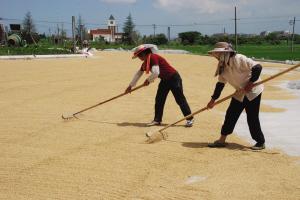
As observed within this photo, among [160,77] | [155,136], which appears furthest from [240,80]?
[160,77]

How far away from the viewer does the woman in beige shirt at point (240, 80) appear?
16.2 ft

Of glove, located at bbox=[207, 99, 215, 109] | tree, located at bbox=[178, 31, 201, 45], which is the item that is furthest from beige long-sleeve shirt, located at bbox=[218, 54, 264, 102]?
tree, located at bbox=[178, 31, 201, 45]

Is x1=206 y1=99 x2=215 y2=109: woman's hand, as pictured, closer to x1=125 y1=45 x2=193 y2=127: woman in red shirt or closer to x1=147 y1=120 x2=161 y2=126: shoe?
x1=125 y1=45 x2=193 y2=127: woman in red shirt

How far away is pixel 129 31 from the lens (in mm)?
75375

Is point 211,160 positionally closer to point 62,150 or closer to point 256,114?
point 256,114

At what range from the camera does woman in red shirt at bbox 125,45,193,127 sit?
6.30 meters

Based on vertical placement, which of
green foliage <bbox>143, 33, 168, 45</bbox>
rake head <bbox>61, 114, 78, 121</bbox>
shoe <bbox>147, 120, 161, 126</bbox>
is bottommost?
shoe <bbox>147, 120, 161, 126</bbox>

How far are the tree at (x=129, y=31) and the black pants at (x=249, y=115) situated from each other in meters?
63.2

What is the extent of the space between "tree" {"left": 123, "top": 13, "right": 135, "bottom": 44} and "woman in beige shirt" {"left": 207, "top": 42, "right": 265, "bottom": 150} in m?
63.2

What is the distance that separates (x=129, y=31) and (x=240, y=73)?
71.5m

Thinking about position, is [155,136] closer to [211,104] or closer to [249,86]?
[211,104]

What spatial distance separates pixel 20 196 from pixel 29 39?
4236cm

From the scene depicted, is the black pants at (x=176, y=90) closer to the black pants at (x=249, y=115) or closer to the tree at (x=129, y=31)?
the black pants at (x=249, y=115)

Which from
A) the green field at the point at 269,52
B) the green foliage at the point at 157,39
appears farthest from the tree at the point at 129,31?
the green field at the point at 269,52
